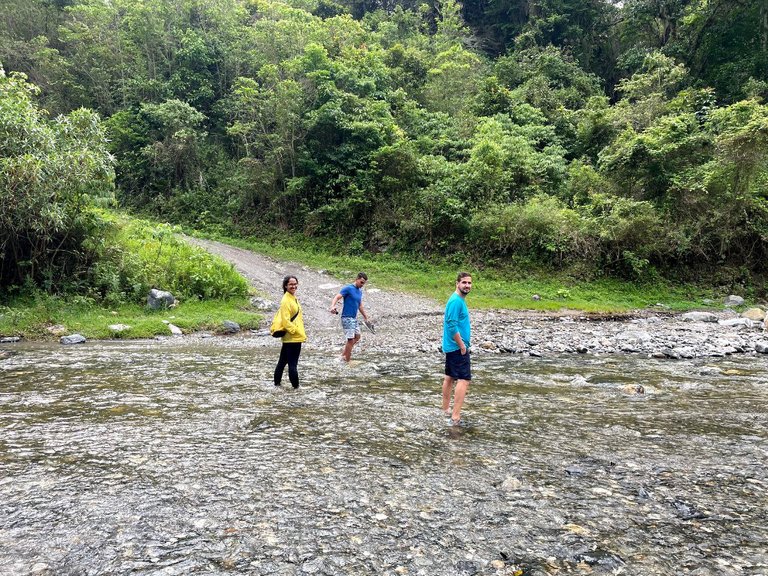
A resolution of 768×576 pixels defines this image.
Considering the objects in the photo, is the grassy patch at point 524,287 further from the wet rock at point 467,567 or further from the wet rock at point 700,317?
the wet rock at point 467,567

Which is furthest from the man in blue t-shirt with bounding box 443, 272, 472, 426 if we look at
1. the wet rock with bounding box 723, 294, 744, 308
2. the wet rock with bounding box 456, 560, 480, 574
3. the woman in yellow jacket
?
the wet rock with bounding box 723, 294, 744, 308

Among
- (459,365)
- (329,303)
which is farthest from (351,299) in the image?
(329,303)

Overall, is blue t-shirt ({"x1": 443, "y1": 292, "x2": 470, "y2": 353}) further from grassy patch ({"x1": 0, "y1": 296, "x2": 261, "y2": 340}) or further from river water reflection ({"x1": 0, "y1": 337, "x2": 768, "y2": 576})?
grassy patch ({"x1": 0, "y1": 296, "x2": 261, "y2": 340})

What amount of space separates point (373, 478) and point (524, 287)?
20.9 metres

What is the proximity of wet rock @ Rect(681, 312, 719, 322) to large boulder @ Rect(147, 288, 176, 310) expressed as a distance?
2201 centimetres

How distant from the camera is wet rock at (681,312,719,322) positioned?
67.2 feet

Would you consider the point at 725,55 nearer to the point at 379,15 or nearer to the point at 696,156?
the point at 696,156

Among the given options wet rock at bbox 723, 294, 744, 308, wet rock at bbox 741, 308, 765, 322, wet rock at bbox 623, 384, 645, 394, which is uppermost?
wet rock at bbox 723, 294, 744, 308

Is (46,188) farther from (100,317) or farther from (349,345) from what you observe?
(349,345)

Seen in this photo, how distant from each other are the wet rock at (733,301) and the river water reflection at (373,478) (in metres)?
16.1

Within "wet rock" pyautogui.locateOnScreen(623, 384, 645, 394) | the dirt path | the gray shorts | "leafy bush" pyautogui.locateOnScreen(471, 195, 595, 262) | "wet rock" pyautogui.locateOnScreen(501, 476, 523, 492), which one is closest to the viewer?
"wet rock" pyautogui.locateOnScreen(501, 476, 523, 492)

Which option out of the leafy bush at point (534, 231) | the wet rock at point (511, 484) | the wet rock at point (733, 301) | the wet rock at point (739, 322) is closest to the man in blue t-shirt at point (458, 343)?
the wet rock at point (511, 484)

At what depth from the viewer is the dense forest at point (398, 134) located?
60.7 feet

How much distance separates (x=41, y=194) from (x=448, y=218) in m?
20.0
